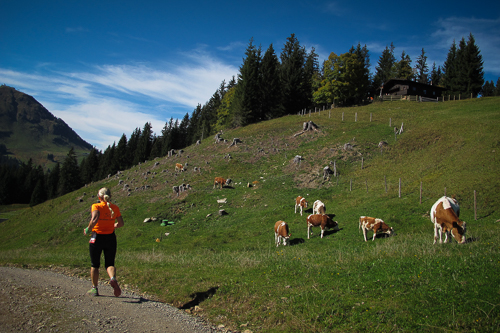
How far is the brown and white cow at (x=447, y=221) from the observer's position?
11727 mm

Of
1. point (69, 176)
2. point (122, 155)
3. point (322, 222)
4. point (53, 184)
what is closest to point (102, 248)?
point (322, 222)

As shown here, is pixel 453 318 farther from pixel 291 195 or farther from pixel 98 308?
pixel 291 195

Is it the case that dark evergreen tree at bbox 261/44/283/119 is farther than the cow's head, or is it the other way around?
dark evergreen tree at bbox 261/44/283/119

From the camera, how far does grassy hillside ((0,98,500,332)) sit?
6195 mm

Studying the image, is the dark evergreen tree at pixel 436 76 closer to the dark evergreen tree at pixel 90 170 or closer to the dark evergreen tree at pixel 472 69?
the dark evergreen tree at pixel 472 69

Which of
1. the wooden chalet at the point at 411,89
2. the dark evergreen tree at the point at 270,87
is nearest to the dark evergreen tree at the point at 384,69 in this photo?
the wooden chalet at the point at 411,89

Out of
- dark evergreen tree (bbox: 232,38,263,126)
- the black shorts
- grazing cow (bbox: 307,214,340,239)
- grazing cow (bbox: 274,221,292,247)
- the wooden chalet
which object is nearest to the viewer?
the black shorts

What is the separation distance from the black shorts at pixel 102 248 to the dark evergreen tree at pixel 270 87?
201 ft

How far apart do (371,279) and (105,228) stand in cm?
753

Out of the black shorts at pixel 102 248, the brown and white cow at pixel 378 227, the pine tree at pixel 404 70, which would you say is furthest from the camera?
the pine tree at pixel 404 70

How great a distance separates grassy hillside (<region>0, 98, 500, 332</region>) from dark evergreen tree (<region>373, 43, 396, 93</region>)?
36483 mm

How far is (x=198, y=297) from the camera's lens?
759 centimetres

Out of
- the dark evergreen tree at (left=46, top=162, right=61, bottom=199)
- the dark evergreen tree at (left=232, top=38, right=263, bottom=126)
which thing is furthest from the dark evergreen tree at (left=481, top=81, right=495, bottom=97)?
the dark evergreen tree at (left=46, top=162, right=61, bottom=199)

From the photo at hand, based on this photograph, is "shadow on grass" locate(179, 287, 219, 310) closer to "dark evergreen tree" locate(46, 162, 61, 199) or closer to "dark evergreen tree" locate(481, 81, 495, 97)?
"dark evergreen tree" locate(46, 162, 61, 199)
